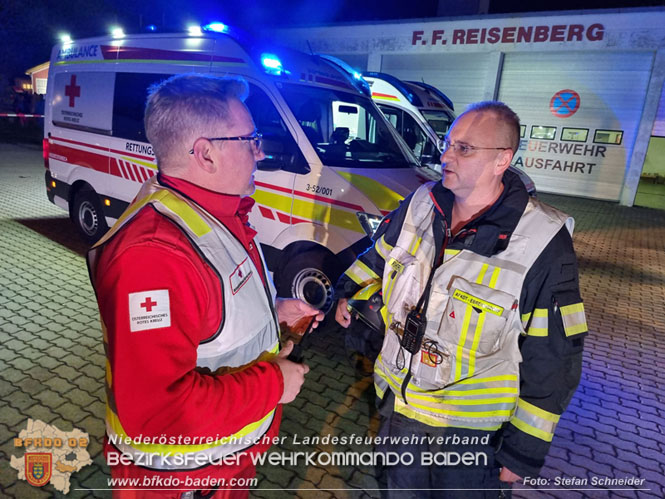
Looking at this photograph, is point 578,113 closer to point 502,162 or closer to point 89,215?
point 89,215

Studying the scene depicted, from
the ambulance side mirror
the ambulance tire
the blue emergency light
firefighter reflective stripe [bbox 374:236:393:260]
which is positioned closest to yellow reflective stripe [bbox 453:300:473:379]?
firefighter reflective stripe [bbox 374:236:393:260]

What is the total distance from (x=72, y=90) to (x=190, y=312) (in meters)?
6.34

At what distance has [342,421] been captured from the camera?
10.3 ft

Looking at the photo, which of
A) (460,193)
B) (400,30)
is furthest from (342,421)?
(400,30)

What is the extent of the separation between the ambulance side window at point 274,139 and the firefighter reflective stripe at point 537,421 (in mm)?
2810

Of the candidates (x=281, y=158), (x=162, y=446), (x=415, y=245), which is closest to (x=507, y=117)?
(x=415, y=245)

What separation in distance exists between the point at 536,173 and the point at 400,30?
297 inches

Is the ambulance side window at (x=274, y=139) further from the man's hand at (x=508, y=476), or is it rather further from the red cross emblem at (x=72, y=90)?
the red cross emblem at (x=72, y=90)

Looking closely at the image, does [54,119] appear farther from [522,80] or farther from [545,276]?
[522,80]

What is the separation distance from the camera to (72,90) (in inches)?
235

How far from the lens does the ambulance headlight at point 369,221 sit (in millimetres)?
3637

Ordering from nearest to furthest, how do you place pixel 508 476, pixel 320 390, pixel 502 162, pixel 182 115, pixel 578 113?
1. pixel 182 115
2. pixel 508 476
3. pixel 502 162
4. pixel 320 390
5. pixel 578 113

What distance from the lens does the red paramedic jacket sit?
104 cm

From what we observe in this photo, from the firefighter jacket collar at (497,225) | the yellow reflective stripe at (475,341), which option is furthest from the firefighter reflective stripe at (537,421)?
the firefighter jacket collar at (497,225)
